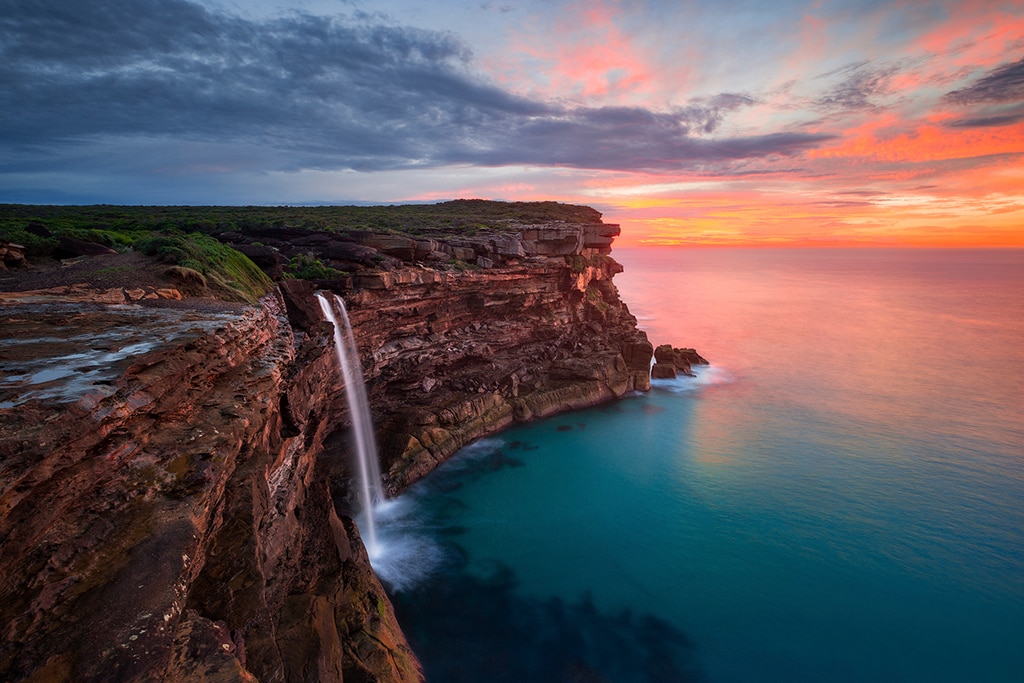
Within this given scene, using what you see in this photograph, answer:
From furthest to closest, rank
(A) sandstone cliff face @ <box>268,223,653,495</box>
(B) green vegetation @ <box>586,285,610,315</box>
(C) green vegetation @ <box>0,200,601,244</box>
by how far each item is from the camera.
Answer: (B) green vegetation @ <box>586,285,610,315</box> → (A) sandstone cliff face @ <box>268,223,653,495</box> → (C) green vegetation @ <box>0,200,601,244</box>

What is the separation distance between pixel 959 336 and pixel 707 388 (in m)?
53.0

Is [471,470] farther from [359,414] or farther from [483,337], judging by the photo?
[483,337]

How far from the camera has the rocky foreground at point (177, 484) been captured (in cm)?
510

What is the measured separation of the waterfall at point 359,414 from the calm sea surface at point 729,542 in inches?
48.0

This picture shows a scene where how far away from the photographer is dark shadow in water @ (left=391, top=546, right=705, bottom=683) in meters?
15.4

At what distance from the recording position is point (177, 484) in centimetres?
680

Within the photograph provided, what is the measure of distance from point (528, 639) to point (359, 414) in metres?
14.4

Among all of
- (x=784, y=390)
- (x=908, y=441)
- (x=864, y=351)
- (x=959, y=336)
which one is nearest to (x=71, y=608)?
(x=908, y=441)

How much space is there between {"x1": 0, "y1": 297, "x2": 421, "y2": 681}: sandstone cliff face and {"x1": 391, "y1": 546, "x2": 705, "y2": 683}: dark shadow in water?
4.94m

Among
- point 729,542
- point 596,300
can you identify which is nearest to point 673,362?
point 596,300

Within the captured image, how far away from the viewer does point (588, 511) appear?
82.6ft

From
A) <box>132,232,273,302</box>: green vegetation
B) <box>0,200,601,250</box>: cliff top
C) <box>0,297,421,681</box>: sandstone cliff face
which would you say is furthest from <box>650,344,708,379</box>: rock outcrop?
<box>0,297,421,681</box>: sandstone cliff face

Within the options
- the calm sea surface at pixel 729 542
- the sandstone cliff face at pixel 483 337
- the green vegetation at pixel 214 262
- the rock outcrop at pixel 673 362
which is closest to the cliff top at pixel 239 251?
the green vegetation at pixel 214 262

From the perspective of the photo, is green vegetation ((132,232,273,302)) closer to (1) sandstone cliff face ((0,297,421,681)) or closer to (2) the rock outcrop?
(1) sandstone cliff face ((0,297,421,681))
